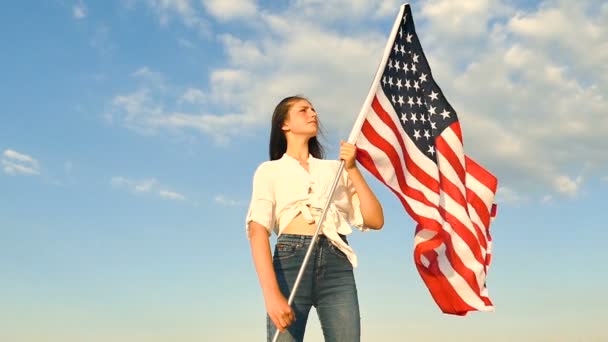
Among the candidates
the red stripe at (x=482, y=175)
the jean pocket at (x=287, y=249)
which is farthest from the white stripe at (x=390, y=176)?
the jean pocket at (x=287, y=249)

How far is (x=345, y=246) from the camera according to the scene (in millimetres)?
5531

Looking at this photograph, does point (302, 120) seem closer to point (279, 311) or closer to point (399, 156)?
point (399, 156)

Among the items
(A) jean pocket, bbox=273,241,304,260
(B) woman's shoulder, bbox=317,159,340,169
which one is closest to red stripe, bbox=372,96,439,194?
(B) woman's shoulder, bbox=317,159,340,169

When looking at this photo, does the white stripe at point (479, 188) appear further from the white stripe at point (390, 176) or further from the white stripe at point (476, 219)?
the white stripe at point (390, 176)

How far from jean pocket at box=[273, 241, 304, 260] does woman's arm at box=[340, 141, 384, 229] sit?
0.70 m

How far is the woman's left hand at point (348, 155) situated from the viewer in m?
5.89

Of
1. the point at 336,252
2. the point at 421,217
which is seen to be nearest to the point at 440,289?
the point at 421,217

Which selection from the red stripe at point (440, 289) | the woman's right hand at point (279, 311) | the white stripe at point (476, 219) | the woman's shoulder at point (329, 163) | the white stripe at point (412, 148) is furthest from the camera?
the white stripe at point (476, 219)

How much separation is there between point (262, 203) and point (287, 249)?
0.45 m

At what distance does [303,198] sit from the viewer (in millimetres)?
5629

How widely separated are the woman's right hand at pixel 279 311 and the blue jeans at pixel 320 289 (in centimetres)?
27

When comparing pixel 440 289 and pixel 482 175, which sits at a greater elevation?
pixel 482 175

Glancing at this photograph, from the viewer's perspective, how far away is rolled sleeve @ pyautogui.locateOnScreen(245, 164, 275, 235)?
5.50 metres

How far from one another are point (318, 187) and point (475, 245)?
212 cm
